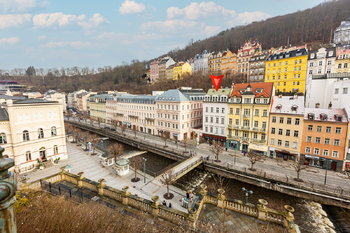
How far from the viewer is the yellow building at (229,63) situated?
250 feet

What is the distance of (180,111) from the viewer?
145 ft

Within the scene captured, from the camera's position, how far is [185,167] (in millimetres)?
29141

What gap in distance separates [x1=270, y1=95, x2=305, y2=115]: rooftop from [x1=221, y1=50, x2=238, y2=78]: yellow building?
138 feet

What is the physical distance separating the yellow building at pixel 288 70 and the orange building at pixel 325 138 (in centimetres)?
2662

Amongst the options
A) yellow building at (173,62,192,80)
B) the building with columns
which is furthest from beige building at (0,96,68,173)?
yellow building at (173,62,192,80)

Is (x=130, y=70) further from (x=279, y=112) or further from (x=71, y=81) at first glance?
(x=279, y=112)

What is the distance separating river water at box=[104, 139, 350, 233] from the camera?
18.4 metres

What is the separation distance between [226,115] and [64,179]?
105 ft

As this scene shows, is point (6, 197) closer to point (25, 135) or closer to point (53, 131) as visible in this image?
point (25, 135)

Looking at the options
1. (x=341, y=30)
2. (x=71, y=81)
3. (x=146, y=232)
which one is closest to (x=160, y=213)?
(x=146, y=232)

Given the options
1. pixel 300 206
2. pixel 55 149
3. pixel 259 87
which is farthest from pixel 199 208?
pixel 259 87

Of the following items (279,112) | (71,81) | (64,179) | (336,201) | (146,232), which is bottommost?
(336,201)

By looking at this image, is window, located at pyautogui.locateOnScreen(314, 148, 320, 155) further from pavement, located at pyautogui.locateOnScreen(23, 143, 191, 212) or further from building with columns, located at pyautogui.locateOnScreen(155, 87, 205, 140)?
building with columns, located at pyautogui.locateOnScreen(155, 87, 205, 140)

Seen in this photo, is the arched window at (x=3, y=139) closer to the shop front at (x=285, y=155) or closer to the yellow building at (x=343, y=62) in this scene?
the shop front at (x=285, y=155)
